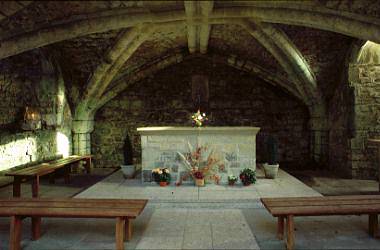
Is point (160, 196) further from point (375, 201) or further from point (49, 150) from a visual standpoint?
point (49, 150)

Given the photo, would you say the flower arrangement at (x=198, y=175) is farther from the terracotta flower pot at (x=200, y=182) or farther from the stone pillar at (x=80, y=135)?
the stone pillar at (x=80, y=135)

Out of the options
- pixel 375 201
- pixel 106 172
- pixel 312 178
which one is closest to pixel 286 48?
pixel 312 178

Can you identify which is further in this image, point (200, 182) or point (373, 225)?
point (200, 182)

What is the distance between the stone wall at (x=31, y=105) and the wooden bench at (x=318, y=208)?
600 cm

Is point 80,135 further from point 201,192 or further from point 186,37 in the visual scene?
point 201,192

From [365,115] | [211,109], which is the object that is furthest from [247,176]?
[211,109]

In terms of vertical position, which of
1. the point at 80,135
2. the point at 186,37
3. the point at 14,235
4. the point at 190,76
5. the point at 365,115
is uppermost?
the point at 186,37

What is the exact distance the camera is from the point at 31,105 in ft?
25.9

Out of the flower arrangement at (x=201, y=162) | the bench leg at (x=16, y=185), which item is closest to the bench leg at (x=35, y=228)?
the bench leg at (x=16, y=185)

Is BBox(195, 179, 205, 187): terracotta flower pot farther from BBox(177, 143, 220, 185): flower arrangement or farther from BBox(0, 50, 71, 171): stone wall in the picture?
BBox(0, 50, 71, 171): stone wall

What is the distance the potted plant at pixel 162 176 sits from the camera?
5.96 m

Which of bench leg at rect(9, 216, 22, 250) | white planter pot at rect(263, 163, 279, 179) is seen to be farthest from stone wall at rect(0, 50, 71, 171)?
white planter pot at rect(263, 163, 279, 179)

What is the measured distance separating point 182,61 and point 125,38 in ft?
10.7

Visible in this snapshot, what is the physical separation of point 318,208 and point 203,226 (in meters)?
1.53
